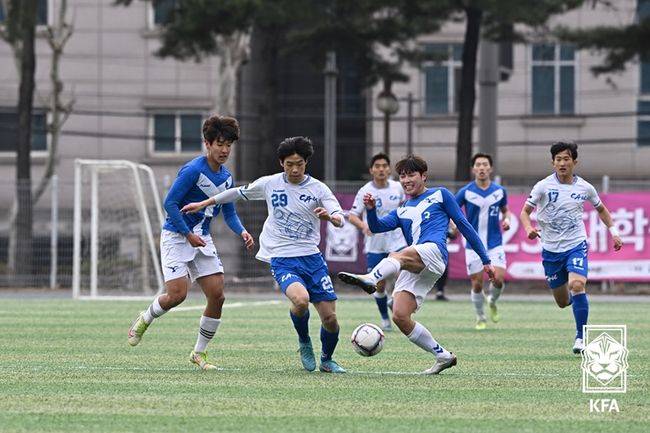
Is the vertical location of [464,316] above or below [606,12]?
below

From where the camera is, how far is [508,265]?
95.7 feet

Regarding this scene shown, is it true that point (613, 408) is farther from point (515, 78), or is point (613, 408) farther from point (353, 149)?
point (353, 149)

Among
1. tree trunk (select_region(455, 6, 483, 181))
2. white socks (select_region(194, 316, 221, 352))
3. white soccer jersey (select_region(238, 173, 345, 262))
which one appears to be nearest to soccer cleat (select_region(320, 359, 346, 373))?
white soccer jersey (select_region(238, 173, 345, 262))

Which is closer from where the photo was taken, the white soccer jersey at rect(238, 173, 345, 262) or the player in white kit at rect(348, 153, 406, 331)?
the white soccer jersey at rect(238, 173, 345, 262)

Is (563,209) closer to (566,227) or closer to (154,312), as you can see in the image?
(566,227)

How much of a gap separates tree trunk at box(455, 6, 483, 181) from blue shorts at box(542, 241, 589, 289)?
1760cm

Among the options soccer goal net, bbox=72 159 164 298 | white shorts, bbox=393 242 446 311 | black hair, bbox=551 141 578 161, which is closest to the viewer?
white shorts, bbox=393 242 446 311

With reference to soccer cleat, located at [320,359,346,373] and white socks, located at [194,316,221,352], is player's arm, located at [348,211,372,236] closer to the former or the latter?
white socks, located at [194,316,221,352]

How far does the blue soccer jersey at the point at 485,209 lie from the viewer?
18812mm

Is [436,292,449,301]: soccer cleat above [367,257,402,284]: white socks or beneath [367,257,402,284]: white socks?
beneath

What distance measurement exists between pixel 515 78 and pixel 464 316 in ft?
68.7

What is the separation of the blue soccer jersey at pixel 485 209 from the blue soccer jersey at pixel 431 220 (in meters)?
7.05

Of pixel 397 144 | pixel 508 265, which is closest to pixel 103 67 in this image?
pixel 397 144

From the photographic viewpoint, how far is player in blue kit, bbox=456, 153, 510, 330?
61.1 feet
